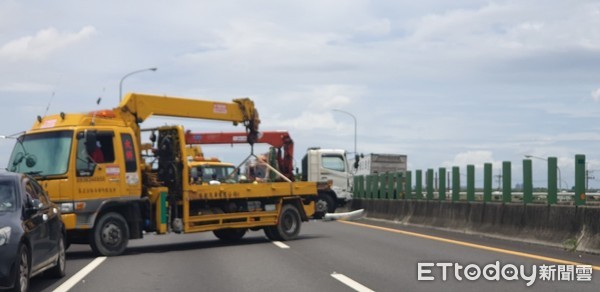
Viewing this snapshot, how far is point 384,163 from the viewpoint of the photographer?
50500 mm

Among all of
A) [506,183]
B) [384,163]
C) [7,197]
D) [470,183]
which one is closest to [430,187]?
[470,183]

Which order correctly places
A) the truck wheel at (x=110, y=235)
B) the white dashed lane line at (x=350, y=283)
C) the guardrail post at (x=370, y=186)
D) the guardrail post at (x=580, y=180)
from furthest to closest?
the guardrail post at (x=370, y=186), the guardrail post at (x=580, y=180), the truck wheel at (x=110, y=235), the white dashed lane line at (x=350, y=283)

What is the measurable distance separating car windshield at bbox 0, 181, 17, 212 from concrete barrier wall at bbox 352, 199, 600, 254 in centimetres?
1000

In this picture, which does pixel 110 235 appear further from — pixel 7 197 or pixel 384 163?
pixel 384 163

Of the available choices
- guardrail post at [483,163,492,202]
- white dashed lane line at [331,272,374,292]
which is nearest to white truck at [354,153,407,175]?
guardrail post at [483,163,492,202]

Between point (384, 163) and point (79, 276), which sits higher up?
point (384, 163)

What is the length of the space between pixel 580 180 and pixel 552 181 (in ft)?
3.59

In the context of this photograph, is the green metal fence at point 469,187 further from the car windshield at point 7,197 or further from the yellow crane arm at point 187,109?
the car windshield at point 7,197

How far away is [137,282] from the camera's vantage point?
12953 mm

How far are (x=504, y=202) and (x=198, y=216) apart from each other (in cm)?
696

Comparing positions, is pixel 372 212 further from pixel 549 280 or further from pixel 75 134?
pixel 549 280

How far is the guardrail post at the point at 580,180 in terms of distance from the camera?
18.0 meters

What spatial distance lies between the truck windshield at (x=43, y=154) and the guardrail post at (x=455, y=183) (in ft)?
38.8

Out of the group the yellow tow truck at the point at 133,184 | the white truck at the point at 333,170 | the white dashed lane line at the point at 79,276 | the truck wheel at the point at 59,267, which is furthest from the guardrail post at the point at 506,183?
the white truck at the point at 333,170
